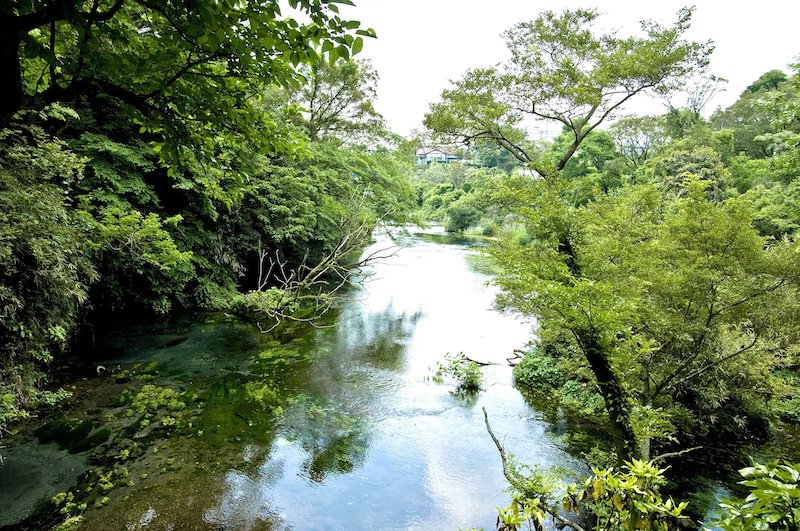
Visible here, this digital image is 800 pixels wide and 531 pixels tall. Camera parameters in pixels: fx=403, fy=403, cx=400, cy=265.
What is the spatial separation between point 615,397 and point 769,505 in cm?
455

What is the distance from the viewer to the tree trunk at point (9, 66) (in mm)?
1662

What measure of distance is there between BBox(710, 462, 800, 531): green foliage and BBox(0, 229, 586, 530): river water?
12.8ft

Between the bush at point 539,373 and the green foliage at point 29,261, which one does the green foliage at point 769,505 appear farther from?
the bush at point 539,373

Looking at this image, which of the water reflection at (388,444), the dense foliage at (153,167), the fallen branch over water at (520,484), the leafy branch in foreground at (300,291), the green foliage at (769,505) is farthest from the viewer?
the leafy branch in foreground at (300,291)

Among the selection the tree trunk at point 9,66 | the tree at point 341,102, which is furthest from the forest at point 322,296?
the tree at point 341,102

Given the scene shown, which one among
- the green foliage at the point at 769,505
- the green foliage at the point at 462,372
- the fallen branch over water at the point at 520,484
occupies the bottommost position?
the green foliage at the point at 462,372

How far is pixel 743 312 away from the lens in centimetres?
624

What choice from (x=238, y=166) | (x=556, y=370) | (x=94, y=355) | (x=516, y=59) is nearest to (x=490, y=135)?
(x=516, y=59)

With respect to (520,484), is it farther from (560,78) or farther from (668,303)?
(560,78)

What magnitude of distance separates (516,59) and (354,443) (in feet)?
37.6

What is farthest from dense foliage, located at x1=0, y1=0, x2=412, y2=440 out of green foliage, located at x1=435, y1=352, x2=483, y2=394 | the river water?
green foliage, located at x1=435, y1=352, x2=483, y2=394

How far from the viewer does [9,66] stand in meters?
1.71

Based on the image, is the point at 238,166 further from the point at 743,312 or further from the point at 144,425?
the point at 743,312

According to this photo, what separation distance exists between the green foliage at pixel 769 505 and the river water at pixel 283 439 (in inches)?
154
